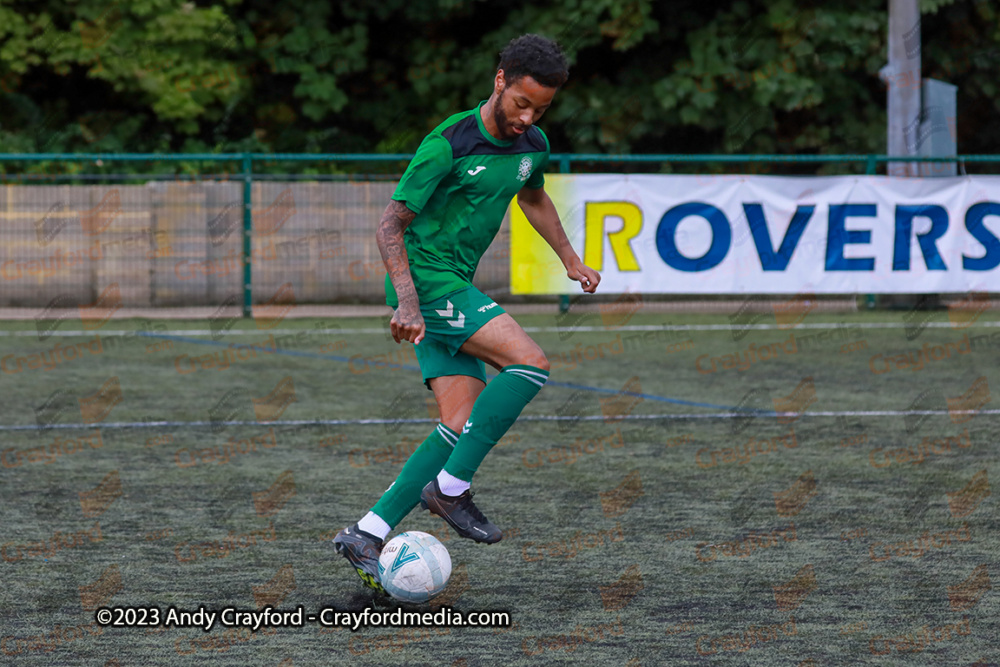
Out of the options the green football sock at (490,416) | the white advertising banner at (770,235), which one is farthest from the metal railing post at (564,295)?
the green football sock at (490,416)

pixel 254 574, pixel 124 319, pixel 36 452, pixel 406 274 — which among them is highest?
pixel 406 274

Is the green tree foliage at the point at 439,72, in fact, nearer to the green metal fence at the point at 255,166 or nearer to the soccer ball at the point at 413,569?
the green metal fence at the point at 255,166

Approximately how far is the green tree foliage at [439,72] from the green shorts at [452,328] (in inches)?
608

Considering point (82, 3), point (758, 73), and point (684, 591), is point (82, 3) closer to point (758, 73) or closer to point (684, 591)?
point (758, 73)

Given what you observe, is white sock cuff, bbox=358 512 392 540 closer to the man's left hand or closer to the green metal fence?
the man's left hand

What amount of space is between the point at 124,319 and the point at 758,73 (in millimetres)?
9344

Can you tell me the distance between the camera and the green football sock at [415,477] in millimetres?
4996

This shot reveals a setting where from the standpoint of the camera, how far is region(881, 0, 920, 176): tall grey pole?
58.7ft

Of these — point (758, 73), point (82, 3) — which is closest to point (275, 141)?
point (82, 3)

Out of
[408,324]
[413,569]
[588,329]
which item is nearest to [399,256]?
[408,324]

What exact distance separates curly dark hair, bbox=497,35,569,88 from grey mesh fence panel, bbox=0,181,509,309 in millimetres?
12414

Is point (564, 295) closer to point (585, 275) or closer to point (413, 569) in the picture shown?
point (585, 275)

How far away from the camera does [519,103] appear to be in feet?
16.1

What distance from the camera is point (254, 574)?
5.11 metres
